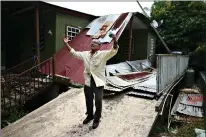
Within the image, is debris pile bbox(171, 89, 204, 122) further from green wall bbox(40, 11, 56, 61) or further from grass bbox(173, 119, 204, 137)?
green wall bbox(40, 11, 56, 61)

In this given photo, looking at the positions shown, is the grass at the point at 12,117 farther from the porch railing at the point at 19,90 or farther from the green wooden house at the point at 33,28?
the green wooden house at the point at 33,28

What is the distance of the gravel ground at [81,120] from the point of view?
4.16 metres

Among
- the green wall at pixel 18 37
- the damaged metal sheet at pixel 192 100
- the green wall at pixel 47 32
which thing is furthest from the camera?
the green wall at pixel 18 37

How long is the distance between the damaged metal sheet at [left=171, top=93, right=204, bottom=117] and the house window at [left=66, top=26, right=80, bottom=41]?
632 centimetres

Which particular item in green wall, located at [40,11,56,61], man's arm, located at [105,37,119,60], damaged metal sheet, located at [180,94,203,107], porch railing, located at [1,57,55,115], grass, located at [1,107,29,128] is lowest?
grass, located at [1,107,29,128]

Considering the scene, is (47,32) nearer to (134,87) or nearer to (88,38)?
(88,38)

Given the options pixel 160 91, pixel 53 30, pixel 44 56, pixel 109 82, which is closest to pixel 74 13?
pixel 53 30

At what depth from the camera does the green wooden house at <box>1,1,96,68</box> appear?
10203mm

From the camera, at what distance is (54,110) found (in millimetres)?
5418

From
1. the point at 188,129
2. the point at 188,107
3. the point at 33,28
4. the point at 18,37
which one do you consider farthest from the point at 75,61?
the point at 188,129

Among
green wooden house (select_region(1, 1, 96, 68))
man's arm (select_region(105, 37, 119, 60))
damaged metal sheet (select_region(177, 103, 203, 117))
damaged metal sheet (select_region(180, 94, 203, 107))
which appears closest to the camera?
man's arm (select_region(105, 37, 119, 60))

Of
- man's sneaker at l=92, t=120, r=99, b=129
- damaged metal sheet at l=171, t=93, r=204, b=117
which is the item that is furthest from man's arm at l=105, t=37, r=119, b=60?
damaged metal sheet at l=171, t=93, r=204, b=117

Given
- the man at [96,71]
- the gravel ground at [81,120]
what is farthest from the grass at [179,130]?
the man at [96,71]

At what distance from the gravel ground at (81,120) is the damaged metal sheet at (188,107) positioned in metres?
0.75
